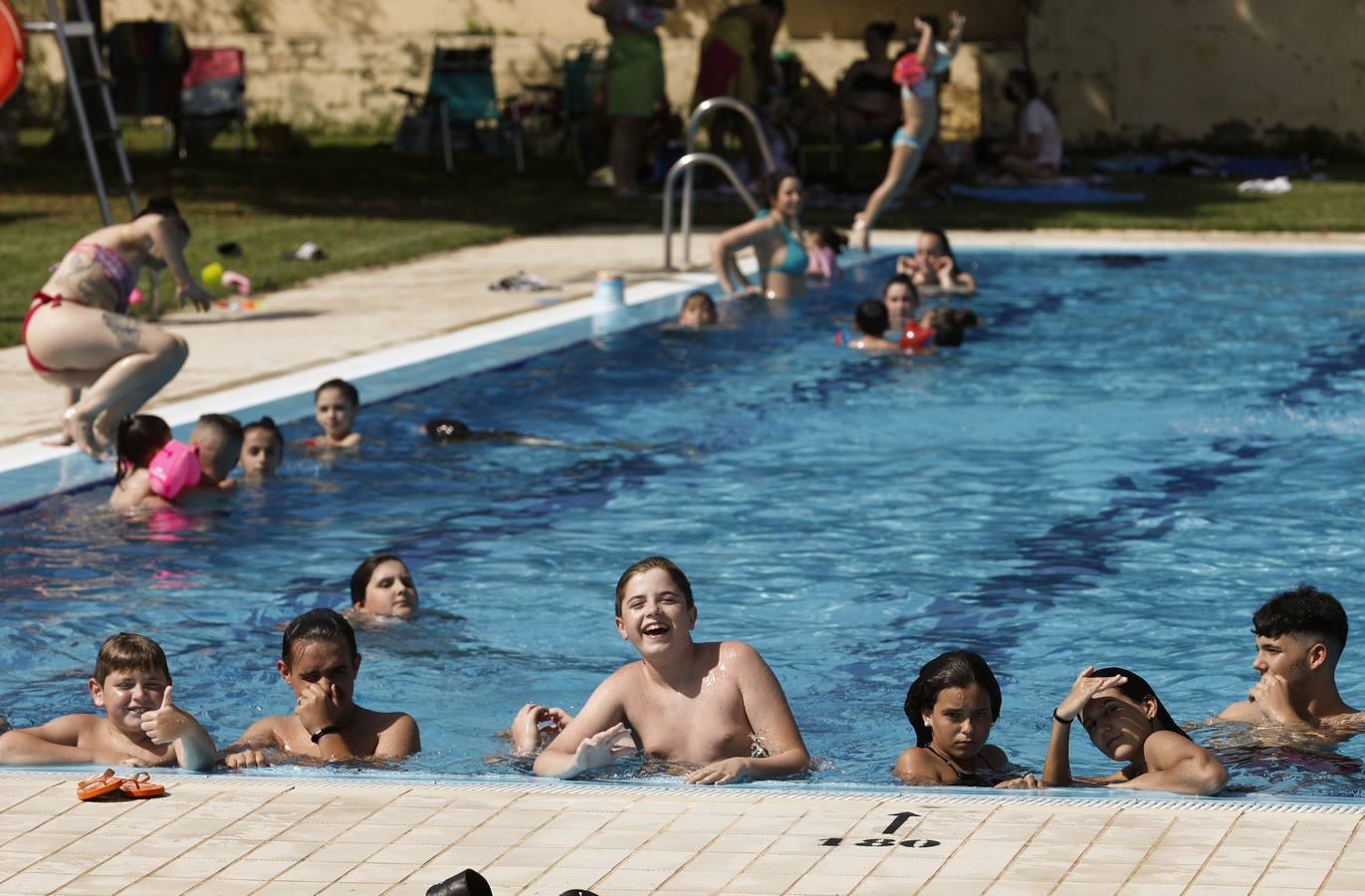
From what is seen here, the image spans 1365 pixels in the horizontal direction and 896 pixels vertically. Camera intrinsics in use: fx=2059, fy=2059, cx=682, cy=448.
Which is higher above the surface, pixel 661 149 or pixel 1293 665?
pixel 661 149

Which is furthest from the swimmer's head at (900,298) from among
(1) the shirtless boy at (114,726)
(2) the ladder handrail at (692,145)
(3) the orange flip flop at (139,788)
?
(3) the orange flip flop at (139,788)

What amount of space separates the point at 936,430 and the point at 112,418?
14.6ft

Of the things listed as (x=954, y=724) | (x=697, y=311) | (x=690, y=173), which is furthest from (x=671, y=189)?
(x=954, y=724)

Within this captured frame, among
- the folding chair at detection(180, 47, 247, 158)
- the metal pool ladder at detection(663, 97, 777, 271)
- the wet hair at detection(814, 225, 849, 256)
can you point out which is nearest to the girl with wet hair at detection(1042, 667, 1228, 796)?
the metal pool ladder at detection(663, 97, 777, 271)

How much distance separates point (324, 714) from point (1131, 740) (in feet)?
7.65

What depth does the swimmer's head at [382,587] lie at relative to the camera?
24.9 feet

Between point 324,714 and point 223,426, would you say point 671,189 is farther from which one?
point 324,714

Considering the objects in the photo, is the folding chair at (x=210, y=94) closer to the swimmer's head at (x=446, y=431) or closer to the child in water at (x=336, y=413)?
the swimmer's head at (x=446, y=431)

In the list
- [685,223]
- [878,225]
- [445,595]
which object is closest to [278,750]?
[445,595]

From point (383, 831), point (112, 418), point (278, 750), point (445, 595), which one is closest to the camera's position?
point (383, 831)

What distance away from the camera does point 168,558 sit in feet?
28.5

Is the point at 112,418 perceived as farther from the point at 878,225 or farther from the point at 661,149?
the point at 661,149

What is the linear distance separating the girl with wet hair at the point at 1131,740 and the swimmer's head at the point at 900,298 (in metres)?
8.92

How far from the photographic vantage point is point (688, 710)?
5.97 m
